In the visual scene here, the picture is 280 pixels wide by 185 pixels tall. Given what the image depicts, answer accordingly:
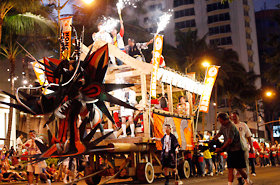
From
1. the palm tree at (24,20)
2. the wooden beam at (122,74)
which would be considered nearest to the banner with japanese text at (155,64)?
the wooden beam at (122,74)

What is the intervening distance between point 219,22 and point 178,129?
53.4 metres

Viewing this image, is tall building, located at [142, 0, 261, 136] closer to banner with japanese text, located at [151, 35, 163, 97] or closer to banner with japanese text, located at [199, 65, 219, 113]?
banner with japanese text, located at [199, 65, 219, 113]

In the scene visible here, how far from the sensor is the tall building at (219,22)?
6381 cm

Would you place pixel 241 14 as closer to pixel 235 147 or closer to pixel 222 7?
pixel 222 7

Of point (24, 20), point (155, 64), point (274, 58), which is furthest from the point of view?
point (274, 58)

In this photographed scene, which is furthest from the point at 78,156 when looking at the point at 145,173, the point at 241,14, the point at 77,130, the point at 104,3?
the point at 241,14

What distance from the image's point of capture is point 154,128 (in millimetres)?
12695

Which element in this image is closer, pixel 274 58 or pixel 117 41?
pixel 117 41

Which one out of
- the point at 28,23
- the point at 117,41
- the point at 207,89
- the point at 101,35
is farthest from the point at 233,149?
the point at 28,23

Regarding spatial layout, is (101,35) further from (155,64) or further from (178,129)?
(178,129)

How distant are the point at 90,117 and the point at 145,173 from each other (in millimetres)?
5040

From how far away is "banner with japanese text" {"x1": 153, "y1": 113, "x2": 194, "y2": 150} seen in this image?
1283cm

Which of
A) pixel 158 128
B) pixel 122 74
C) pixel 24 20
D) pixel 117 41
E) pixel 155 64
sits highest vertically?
pixel 24 20

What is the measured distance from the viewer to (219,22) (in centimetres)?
6438
